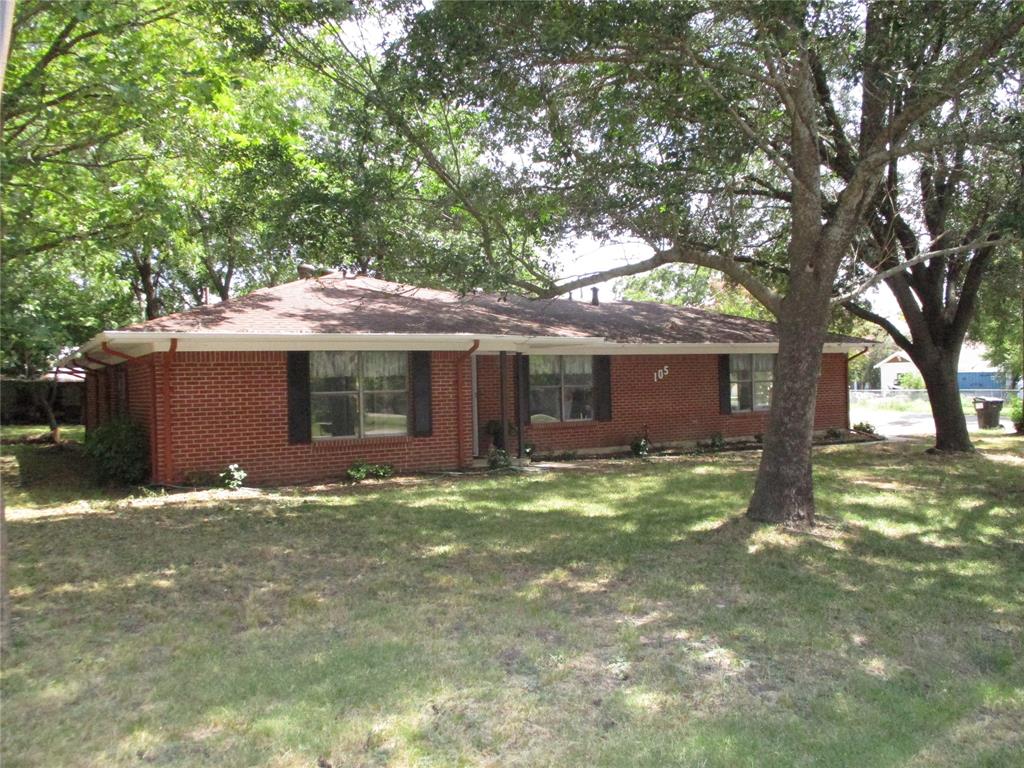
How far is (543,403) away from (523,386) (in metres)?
0.78

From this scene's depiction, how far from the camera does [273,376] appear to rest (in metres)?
12.2

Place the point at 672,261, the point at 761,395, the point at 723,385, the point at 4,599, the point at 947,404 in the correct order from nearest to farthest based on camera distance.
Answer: the point at 4,599
the point at 672,261
the point at 947,404
the point at 723,385
the point at 761,395

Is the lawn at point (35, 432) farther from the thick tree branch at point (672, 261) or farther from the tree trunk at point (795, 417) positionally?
the tree trunk at point (795, 417)

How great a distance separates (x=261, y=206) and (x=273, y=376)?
305cm

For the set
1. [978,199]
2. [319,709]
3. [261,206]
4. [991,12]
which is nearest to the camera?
[319,709]

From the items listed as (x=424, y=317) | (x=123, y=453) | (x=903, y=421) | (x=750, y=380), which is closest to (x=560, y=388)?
(x=424, y=317)

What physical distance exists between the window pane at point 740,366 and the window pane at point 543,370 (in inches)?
188

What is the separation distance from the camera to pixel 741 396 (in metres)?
18.6

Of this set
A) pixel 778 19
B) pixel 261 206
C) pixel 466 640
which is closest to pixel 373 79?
pixel 261 206

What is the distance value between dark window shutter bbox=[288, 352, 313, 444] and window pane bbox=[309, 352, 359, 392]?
0.15 metres

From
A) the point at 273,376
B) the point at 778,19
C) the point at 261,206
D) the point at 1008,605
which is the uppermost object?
the point at 778,19

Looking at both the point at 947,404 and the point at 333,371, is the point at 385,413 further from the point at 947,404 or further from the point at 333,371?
the point at 947,404

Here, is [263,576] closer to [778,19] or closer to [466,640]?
[466,640]

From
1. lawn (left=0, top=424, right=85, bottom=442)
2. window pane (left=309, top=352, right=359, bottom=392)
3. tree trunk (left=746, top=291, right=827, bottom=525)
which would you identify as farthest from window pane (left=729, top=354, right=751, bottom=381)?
lawn (left=0, top=424, right=85, bottom=442)
